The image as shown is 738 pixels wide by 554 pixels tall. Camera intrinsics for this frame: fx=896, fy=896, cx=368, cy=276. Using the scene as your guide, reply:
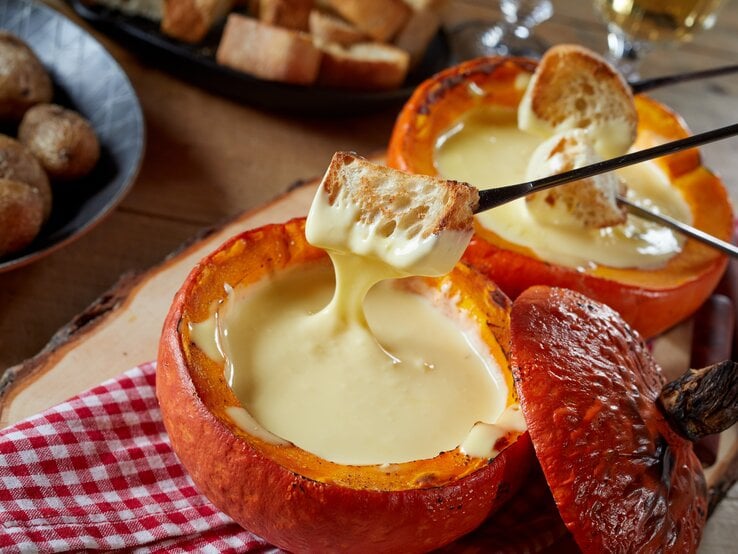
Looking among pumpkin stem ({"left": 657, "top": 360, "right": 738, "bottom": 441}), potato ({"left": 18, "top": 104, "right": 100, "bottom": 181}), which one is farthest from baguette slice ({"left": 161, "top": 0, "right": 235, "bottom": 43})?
pumpkin stem ({"left": 657, "top": 360, "right": 738, "bottom": 441})

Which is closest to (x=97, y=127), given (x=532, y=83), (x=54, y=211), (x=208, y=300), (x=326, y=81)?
(x=54, y=211)

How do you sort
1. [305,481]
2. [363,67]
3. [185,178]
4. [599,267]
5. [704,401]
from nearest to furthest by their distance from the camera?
[305,481] → [704,401] → [599,267] → [185,178] → [363,67]

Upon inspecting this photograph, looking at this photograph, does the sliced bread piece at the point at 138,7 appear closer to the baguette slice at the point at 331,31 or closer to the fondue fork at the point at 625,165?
the baguette slice at the point at 331,31

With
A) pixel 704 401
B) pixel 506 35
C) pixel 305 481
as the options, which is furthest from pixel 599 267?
pixel 506 35

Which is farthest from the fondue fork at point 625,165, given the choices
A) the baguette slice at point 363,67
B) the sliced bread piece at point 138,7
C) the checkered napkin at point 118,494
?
the sliced bread piece at point 138,7

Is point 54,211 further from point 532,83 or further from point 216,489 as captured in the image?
point 532,83

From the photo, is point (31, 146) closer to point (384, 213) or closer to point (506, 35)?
point (384, 213)
